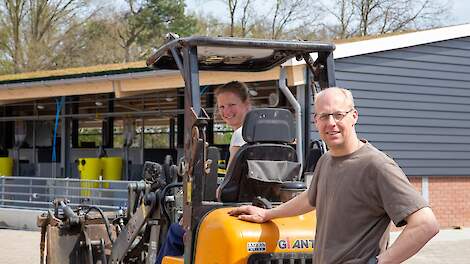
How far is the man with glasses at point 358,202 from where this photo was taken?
322cm

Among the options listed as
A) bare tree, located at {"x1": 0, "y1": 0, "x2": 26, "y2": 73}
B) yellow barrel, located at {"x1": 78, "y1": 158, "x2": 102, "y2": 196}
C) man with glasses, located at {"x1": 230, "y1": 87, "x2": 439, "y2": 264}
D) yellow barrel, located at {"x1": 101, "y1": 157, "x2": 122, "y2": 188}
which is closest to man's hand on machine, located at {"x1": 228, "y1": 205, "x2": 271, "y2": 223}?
man with glasses, located at {"x1": 230, "y1": 87, "x2": 439, "y2": 264}

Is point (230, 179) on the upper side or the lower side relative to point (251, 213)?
upper

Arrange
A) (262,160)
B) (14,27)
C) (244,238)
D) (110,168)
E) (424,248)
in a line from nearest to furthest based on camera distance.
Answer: (244,238)
(262,160)
(424,248)
(110,168)
(14,27)

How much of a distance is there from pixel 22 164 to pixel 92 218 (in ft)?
53.8

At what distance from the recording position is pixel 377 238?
3.42m

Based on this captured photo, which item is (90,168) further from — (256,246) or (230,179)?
(256,246)

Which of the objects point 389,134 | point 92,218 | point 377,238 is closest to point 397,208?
point 377,238

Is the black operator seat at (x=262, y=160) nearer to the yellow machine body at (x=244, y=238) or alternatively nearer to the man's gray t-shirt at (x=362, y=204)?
the yellow machine body at (x=244, y=238)

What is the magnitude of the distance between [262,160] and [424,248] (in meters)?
9.16

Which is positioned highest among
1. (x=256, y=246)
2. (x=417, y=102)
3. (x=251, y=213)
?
(x=417, y=102)

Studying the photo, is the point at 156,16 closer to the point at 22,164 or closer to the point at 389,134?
the point at 22,164

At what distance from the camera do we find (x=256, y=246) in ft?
13.6

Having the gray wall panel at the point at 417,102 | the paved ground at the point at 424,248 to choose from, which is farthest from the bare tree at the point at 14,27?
the gray wall panel at the point at 417,102

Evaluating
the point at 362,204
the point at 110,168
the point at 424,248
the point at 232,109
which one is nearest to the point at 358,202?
the point at 362,204
